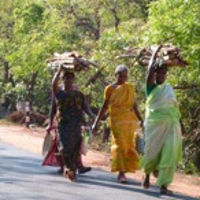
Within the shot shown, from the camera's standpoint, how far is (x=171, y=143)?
837 centimetres

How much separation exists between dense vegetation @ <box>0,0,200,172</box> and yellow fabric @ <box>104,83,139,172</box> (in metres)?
2.32

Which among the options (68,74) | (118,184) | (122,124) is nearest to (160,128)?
(122,124)

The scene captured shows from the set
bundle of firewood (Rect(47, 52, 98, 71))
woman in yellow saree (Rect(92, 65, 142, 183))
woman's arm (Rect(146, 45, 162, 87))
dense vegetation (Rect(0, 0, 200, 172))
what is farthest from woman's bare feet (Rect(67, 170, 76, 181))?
dense vegetation (Rect(0, 0, 200, 172))

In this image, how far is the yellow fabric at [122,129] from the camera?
9297 mm

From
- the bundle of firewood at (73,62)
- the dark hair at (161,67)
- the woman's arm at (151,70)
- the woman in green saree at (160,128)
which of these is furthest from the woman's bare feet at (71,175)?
the dark hair at (161,67)

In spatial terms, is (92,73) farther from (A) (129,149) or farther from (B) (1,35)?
(B) (1,35)

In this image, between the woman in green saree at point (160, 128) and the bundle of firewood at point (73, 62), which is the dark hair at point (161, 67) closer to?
the woman in green saree at point (160, 128)

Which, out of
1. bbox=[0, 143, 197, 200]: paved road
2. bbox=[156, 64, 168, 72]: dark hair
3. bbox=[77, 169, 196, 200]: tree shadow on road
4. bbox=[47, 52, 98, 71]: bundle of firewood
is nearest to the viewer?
bbox=[0, 143, 197, 200]: paved road

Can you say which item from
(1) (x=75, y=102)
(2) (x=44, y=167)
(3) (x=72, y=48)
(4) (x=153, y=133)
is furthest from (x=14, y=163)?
(3) (x=72, y=48)

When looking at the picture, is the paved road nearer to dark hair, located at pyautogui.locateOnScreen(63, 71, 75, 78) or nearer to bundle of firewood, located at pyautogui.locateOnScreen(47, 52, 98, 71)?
dark hair, located at pyautogui.locateOnScreen(63, 71, 75, 78)

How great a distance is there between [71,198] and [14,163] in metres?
4.27

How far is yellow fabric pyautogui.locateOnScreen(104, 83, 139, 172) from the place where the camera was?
9.30 m

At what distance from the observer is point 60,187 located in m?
8.60

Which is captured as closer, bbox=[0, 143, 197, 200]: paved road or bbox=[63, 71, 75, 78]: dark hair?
bbox=[0, 143, 197, 200]: paved road
